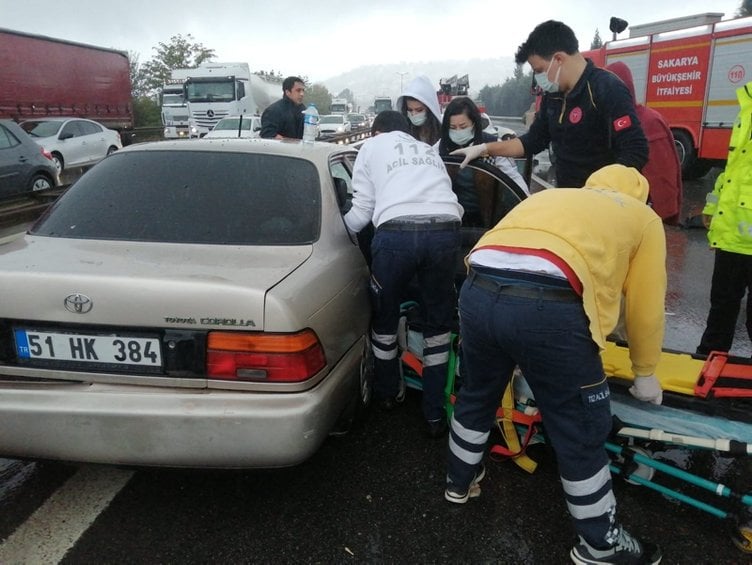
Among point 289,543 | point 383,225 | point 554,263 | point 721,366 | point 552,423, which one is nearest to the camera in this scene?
point 554,263

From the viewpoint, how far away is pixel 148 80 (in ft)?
179

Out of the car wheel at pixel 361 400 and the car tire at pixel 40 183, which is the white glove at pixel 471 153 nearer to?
the car wheel at pixel 361 400

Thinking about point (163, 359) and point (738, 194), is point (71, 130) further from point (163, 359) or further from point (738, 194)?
point (738, 194)

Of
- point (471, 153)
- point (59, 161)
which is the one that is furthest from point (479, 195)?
point (59, 161)

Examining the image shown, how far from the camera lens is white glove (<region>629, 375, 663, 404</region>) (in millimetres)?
2137

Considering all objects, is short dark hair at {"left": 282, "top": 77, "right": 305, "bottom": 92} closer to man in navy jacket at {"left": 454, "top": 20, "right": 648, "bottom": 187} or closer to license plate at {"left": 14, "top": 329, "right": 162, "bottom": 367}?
man in navy jacket at {"left": 454, "top": 20, "right": 648, "bottom": 187}

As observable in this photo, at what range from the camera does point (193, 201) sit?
2688 millimetres

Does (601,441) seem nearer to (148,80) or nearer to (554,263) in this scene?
(554,263)

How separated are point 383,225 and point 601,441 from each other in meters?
1.34

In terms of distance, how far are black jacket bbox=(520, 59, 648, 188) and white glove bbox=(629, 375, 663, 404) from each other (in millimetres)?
1347

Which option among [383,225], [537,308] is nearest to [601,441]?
[537,308]

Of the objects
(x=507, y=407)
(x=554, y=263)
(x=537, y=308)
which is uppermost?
(x=554, y=263)

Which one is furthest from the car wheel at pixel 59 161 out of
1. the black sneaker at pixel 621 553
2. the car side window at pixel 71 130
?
the black sneaker at pixel 621 553

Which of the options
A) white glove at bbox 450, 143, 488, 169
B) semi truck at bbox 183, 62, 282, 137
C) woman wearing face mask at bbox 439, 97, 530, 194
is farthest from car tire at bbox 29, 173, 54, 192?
semi truck at bbox 183, 62, 282, 137
